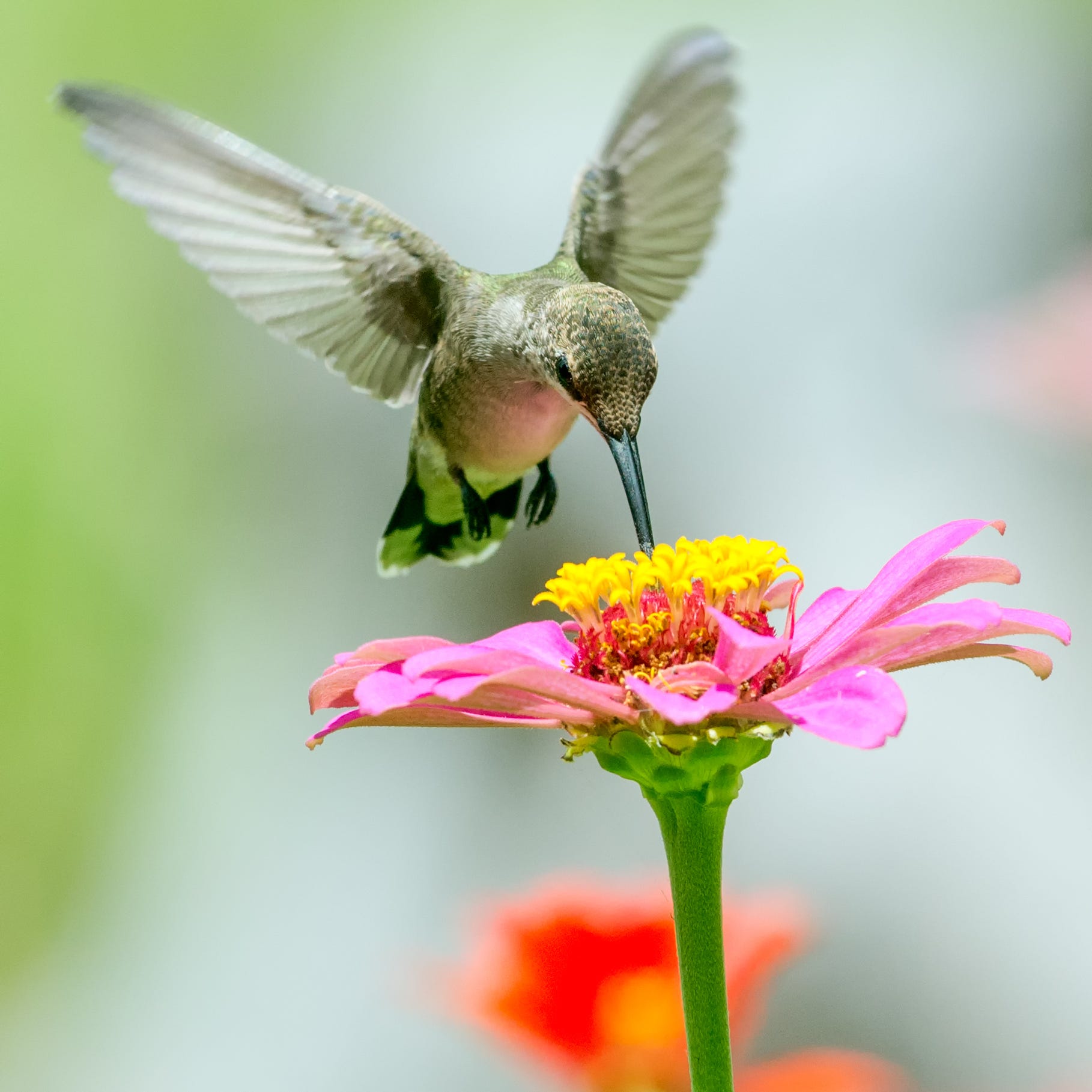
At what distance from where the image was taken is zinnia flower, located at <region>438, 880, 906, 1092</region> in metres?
0.57

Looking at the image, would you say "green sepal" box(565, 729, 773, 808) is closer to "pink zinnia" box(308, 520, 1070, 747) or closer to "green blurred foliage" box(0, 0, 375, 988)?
"pink zinnia" box(308, 520, 1070, 747)

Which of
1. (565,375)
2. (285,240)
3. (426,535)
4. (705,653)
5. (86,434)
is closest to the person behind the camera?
(705,653)

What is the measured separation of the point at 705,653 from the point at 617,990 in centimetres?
27

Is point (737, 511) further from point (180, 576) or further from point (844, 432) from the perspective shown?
point (180, 576)

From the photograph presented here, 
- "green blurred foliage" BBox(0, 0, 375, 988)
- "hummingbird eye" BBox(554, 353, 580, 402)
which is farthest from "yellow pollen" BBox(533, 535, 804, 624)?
"green blurred foliage" BBox(0, 0, 375, 988)

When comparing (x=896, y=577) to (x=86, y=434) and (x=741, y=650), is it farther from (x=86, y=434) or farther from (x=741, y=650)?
(x=86, y=434)

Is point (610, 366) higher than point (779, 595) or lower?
higher

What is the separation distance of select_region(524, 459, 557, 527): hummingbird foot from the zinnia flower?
206mm

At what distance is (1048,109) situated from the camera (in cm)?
160

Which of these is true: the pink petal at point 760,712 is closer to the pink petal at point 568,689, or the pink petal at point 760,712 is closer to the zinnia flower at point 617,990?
the pink petal at point 568,689

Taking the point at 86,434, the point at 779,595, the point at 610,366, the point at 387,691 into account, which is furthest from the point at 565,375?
the point at 86,434

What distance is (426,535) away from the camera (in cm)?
75

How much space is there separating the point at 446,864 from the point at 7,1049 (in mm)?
592

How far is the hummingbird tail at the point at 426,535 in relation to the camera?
743mm
